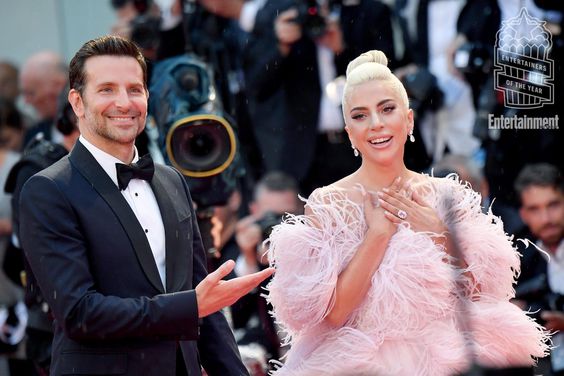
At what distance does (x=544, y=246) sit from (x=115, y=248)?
2993 mm

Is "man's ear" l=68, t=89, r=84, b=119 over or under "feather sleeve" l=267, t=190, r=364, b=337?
over

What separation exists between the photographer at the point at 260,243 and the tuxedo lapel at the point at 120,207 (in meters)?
2.08

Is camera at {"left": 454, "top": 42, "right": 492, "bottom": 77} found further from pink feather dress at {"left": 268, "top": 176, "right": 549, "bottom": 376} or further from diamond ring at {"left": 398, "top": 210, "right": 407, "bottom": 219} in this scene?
diamond ring at {"left": 398, "top": 210, "right": 407, "bottom": 219}

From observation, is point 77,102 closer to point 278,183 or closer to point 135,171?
point 135,171

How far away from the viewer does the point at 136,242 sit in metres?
3.59

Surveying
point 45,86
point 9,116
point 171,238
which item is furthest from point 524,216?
point 9,116

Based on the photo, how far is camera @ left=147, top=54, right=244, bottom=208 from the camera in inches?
201

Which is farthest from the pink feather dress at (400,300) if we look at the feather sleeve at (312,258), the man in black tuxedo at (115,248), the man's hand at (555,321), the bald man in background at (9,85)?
the bald man in background at (9,85)

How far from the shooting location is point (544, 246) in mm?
5871

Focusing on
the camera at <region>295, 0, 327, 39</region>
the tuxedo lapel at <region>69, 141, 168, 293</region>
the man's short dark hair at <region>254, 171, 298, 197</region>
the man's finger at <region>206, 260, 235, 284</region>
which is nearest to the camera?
the man's finger at <region>206, 260, 235, 284</region>

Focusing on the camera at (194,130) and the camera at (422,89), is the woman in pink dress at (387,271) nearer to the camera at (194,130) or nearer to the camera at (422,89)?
the camera at (194,130)

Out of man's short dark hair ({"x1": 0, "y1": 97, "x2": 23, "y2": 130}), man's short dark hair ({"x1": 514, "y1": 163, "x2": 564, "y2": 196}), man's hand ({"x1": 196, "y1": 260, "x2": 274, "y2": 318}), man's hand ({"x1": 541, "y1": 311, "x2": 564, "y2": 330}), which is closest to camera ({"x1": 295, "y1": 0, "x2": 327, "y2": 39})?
man's short dark hair ({"x1": 514, "y1": 163, "x2": 564, "y2": 196})

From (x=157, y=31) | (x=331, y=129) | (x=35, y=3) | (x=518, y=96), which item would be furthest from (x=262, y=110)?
(x=35, y=3)

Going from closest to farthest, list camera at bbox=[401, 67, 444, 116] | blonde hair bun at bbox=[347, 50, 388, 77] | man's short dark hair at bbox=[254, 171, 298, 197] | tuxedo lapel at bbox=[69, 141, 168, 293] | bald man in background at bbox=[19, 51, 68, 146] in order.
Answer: tuxedo lapel at bbox=[69, 141, 168, 293] → blonde hair bun at bbox=[347, 50, 388, 77] → camera at bbox=[401, 67, 444, 116] → man's short dark hair at bbox=[254, 171, 298, 197] → bald man in background at bbox=[19, 51, 68, 146]
